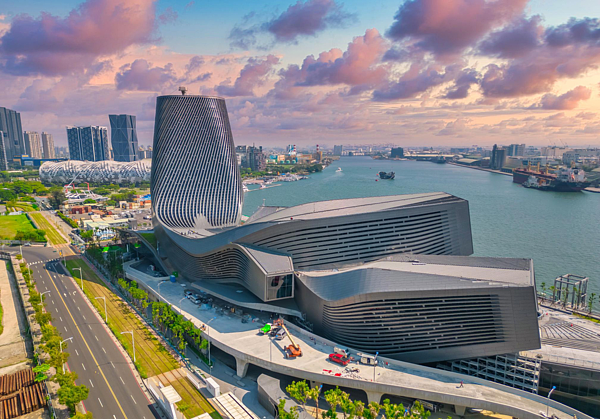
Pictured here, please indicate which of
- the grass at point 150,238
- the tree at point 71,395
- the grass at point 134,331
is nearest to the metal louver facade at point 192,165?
the grass at point 150,238

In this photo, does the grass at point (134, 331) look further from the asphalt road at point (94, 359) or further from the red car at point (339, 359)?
the red car at point (339, 359)

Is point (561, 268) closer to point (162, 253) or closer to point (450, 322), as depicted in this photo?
point (450, 322)

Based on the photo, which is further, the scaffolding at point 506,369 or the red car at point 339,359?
the red car at point 339,359

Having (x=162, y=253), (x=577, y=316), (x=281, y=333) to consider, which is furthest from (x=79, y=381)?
(x=577, y=316)

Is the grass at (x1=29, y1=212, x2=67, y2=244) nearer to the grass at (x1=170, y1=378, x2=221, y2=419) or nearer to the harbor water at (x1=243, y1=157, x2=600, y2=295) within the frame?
the harbor water at (x1=243, y1=157, x2=600, y2=295)

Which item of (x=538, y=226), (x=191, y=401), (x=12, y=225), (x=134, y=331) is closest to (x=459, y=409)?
(x=191, y=401)
